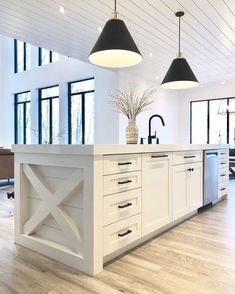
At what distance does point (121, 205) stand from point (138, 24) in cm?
310

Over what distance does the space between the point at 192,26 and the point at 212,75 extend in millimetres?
3583

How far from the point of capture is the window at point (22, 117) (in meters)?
9.91

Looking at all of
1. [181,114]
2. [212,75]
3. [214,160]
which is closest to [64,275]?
[214,160]

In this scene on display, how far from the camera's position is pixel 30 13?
380cm

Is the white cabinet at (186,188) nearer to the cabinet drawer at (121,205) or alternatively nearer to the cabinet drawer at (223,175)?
the cabinet drawer at (121,205)

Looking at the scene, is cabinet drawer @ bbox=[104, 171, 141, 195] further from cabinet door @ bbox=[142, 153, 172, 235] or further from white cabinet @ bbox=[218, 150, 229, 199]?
white cabinet @ bbox=[218, 150, 229, 199]

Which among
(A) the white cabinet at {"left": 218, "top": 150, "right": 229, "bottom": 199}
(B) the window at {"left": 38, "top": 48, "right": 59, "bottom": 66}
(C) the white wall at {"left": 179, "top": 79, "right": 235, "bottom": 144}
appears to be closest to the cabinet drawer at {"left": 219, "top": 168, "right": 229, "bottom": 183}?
(A) the white cabinet at {"left": 218, "top": 150, "right": 229, "bottom": 199}

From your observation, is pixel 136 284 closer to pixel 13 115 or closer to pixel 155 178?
pixel 155 178

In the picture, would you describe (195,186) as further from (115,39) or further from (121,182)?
(115,39)

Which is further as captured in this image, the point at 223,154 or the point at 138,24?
the point at 223,154

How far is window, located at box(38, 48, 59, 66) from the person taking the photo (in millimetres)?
8836

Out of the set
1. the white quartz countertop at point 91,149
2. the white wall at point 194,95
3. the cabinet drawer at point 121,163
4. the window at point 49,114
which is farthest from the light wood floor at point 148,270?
the white wall at point 194,95

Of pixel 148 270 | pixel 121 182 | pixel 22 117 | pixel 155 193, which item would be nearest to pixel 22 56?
pixel 22 117

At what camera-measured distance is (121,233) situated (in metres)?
2.16
